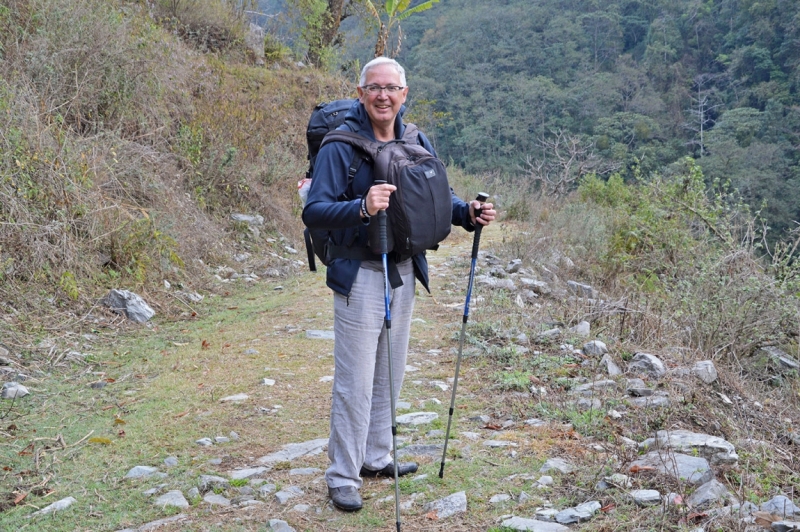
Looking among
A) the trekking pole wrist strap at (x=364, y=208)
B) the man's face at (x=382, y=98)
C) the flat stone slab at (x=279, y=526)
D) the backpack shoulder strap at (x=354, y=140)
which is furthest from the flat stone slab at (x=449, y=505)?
the man's face at (x=382, y=98)

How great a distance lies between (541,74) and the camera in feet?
168

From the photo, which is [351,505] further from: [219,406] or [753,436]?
[753,436]

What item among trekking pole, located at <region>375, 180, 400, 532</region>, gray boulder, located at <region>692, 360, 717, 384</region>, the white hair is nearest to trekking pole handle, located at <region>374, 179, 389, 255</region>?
trekking pole, located at <region>375, 180, 400, 532</region>

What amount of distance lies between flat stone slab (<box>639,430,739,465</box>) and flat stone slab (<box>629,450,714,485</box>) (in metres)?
0.06

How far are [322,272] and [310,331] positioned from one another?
11.6 feet

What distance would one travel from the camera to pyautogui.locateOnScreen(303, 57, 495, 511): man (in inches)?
122

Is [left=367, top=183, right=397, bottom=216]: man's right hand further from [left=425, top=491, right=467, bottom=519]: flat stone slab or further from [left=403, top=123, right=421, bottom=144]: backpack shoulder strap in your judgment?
[left=425, top=491, right=467, bottom=519]: flat stone slab

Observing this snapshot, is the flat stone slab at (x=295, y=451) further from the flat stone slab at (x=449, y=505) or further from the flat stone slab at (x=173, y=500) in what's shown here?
the flat stone slab at (x=449, y=505)

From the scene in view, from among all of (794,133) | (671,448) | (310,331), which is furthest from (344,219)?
(794,133)

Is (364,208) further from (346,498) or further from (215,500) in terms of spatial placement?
(215,500)

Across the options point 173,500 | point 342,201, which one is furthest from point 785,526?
point 173,500

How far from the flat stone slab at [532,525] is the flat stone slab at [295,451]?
1337mm

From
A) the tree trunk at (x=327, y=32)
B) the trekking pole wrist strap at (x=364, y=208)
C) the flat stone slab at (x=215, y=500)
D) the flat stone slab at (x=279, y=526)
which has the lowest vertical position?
the flat stone slab at (x=215, y=500)

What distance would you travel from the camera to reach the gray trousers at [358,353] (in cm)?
318
